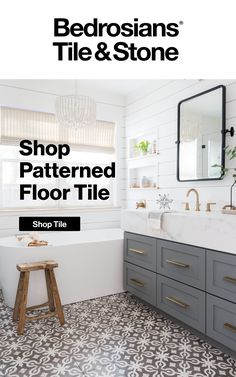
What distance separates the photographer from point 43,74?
3.21 m

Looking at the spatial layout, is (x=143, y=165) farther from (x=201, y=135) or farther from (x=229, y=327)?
(x=229, y=327)

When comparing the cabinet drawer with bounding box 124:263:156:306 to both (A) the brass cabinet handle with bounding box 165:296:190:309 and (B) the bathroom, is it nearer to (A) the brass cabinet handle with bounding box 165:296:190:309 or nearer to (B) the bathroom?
(B) the bathroom

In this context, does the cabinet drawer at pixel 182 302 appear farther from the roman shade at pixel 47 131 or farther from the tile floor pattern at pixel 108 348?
the roman shade at pixel 47 131

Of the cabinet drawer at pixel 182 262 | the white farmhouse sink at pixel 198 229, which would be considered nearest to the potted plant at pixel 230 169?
the white farmhouse sink at pixel 198 229

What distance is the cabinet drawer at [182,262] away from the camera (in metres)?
2.03

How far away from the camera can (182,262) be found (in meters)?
2.19

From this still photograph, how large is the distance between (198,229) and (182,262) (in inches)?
13.1

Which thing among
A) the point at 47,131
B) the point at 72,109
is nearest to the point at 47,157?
the point at 47,131

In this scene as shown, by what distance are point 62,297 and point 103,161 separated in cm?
213

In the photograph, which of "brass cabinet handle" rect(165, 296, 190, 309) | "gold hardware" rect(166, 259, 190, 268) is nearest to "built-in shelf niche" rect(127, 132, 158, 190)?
"gold hardware" rect(166, 259, 190, 268)

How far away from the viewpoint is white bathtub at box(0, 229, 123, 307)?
8.64ft

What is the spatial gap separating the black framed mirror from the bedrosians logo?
520mm

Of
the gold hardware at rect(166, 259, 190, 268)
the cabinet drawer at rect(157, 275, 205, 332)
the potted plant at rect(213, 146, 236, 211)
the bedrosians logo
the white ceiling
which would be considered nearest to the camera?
the cabinet drawer at rect(157, 275, 205, 332)

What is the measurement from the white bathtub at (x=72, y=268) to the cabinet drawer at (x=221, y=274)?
4.14 feet
